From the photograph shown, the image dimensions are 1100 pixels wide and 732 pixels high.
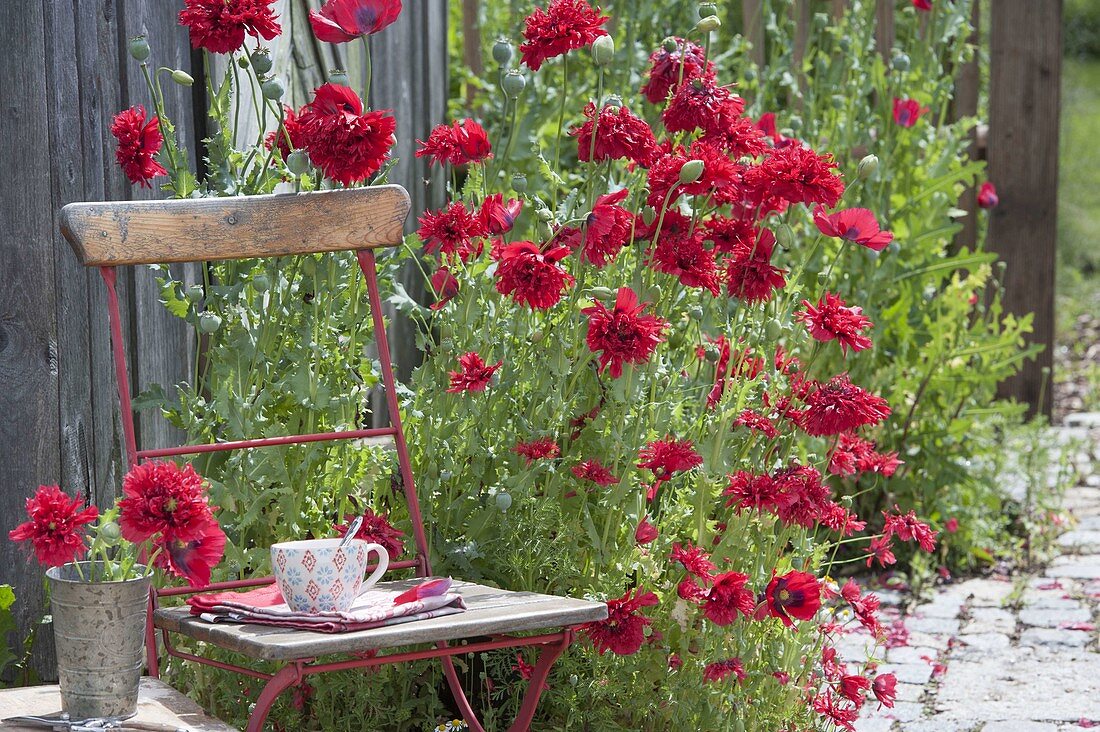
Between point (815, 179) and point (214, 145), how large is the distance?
1.03 meters

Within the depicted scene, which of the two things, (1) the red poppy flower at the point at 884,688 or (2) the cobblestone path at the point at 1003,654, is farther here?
(2) the cobblestone path at the point at 1003,654

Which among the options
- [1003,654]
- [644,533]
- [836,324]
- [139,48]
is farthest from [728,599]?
[1003,654]

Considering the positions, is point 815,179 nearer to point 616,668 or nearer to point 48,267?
point 616,668

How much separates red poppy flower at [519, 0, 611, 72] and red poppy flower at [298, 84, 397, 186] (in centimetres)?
28

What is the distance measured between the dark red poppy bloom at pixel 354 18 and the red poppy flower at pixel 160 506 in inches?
35.8

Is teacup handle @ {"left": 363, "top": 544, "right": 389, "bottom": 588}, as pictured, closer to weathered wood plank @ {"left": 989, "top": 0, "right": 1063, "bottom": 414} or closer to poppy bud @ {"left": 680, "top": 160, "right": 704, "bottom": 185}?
poppy bud @ {"left": 680, "top": 160, "right": 704, "bottom": 185}

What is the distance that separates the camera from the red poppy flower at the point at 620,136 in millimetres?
2340

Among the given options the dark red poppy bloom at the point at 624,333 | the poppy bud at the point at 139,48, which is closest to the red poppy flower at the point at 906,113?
the dark red poppy bloom at the point at 624,333

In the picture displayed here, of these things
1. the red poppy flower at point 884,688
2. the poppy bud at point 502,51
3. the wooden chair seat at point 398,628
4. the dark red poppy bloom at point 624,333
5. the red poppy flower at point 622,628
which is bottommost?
the red poppy flower at point 884,688

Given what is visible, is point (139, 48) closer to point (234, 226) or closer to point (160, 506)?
point (234, 226)

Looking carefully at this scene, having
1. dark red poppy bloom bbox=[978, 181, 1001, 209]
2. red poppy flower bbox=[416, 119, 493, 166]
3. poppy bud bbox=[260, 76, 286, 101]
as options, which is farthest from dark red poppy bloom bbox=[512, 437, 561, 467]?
dark red poppy bloom bbox=[978, 181, 1001, 209]

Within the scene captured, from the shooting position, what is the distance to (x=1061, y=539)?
437 centimetres

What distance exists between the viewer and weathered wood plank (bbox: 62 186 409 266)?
214 cm

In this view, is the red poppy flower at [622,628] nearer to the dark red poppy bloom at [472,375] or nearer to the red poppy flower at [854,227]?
the dark red poppy bloom at [472,375]
